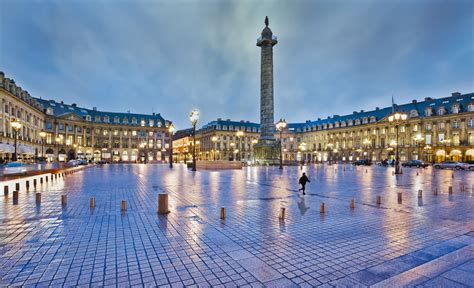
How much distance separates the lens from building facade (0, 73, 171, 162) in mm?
62406

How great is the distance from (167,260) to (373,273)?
3.99m

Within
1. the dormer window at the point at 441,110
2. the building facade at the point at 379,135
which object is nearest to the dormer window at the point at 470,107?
the building facade at the point at 379,135

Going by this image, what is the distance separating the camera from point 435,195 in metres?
14.1

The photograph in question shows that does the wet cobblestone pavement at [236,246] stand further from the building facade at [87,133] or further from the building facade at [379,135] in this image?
the building facade at [87,133]

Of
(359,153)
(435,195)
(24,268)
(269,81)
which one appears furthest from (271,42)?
(359,153)

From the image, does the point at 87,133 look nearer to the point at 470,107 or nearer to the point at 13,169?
the point at 13,169

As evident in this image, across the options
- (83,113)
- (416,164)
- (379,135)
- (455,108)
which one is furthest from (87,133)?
(455,108)

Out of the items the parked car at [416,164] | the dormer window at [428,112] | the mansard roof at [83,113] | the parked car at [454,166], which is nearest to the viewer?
the parked car at [454,166]

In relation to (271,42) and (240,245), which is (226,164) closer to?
(271,42)

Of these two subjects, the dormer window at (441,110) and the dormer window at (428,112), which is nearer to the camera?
the dormer window at (441,110)

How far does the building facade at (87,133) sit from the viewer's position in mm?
62406

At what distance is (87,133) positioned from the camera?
274 feet

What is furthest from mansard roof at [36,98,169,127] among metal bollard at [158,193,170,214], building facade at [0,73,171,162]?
metal bollard at [158,193,170,214]

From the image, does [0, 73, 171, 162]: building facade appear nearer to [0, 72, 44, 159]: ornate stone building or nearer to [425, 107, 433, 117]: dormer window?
[0, 72, 44, 159]: ornate stone building
